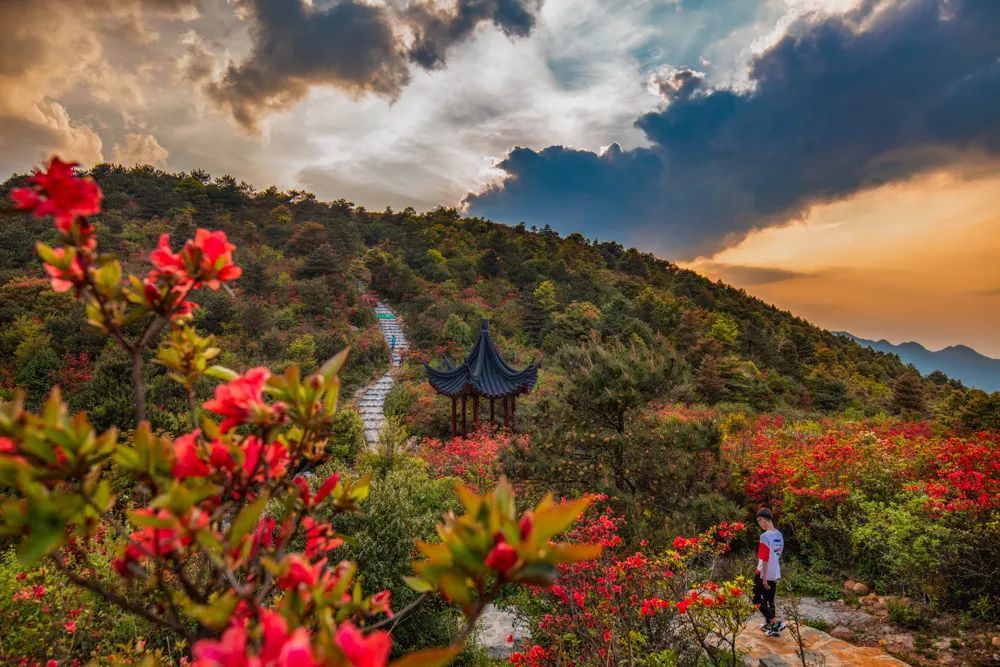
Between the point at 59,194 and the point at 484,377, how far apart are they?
34.8ft

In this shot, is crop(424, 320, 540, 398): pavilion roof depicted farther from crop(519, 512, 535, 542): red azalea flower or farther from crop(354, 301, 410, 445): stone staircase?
crop(519, 512, 535, 542): red azalea flower

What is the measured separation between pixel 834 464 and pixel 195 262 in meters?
8.58

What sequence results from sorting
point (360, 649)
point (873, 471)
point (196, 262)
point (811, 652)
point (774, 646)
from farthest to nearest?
point (873, 471) < point (774, 646) < point (811, 652) < point (196, 262) < point (360, 649)

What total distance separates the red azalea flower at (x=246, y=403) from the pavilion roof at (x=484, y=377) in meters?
9.77

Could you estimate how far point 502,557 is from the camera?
78cm

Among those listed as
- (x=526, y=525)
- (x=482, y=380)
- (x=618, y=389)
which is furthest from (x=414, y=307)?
(x=526, y=525)

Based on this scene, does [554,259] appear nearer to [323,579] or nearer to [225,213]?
[225,213]

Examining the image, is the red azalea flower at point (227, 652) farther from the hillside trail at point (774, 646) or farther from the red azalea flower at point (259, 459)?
the hillside trail at point (774, 646)

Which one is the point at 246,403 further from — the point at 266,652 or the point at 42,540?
the point at 266,652

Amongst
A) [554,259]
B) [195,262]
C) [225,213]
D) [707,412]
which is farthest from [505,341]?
[225,213]

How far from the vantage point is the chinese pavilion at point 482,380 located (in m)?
11.0

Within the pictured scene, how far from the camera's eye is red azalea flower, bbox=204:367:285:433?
3.29ft

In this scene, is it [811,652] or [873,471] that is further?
[873,471]

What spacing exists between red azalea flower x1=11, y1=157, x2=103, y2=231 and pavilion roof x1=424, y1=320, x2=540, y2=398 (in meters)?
9.95
